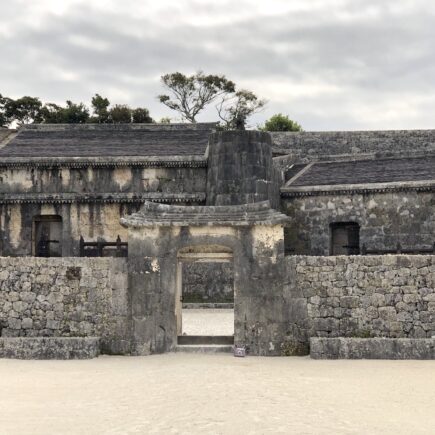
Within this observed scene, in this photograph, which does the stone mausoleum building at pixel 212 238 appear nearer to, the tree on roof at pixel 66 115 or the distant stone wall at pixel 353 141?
the distant stone wall at pixel 353 141

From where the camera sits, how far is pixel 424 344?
14070 millimetres

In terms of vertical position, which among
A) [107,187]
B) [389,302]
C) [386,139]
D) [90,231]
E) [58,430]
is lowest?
[58,430]

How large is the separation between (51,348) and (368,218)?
14.1 meters

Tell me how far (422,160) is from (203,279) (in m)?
10.00

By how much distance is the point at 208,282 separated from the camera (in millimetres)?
27125

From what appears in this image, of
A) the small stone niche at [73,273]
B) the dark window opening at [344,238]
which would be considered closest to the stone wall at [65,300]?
the small stone niche at [73,273]

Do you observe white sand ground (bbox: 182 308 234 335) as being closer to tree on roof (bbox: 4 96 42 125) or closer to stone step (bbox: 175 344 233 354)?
stone step (bbox: 175 344 233 354)

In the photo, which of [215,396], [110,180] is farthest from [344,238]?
[215,396]

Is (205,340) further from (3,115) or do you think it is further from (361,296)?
(3,115)

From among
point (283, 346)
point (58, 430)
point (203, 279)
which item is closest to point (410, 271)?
point (283, 346)

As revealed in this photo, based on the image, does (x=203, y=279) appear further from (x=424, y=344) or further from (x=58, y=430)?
(x=58, y=430)

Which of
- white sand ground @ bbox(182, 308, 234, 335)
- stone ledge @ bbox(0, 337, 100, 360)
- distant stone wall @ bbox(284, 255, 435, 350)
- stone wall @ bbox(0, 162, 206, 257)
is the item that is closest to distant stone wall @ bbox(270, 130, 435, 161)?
stone wall @ bbox(0, 162, 206, 257)

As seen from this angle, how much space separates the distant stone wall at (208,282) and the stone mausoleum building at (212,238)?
0.19 ft

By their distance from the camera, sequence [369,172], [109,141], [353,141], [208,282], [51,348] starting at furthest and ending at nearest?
[353,141], [109,141], [208,282], [369,172], [51,348]
